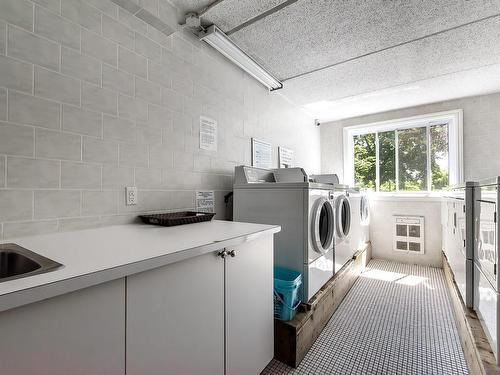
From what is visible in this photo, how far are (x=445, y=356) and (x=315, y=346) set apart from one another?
2.85ft

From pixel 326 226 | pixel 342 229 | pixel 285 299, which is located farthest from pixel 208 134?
pixel 342 229

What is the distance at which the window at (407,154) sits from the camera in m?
3.80

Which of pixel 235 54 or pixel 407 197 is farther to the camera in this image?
pixel 407 197

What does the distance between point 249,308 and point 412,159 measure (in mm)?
4133

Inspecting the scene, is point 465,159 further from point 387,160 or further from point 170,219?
point 170,219

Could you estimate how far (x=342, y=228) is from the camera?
9.02 feet

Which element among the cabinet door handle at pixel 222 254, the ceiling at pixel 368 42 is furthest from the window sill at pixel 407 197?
the cabinet door handle at pixel 222 254

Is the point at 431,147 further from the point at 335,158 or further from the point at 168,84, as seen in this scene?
the point at 168,84

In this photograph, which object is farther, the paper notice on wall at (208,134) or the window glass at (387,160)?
→ the window glass at (387,160)

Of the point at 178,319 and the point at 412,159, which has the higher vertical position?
the point at 412,159

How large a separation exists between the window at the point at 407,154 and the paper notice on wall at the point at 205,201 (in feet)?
10.2

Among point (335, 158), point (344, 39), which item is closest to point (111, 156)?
point (344, 39)

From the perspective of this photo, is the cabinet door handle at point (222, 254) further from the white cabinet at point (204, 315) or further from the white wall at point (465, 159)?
the white wall at point (465, 159)

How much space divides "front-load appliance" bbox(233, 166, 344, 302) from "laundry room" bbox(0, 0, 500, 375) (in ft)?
0.06
